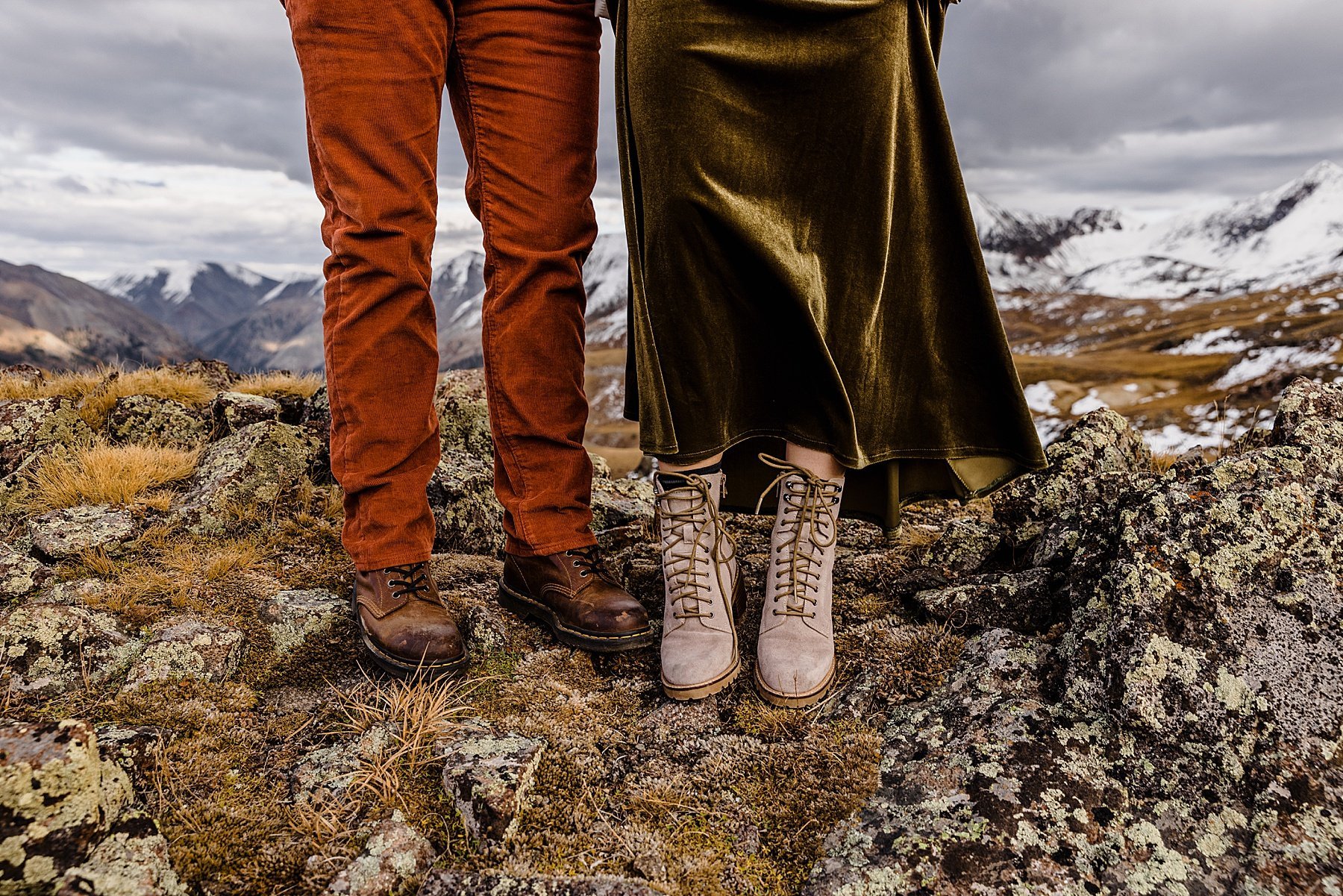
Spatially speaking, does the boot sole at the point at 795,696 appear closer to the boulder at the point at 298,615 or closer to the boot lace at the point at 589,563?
the boot lace at the point at 589,563

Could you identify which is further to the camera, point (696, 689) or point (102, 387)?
point (102, 387)

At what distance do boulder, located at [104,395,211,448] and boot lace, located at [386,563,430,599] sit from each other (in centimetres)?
298

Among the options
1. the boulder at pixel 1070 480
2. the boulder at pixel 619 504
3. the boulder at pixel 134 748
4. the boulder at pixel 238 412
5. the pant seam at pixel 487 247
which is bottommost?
the boulder at pixel 619 504

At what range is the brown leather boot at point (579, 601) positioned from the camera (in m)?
2.68

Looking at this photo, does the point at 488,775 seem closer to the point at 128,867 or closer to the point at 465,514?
the point at 128,867

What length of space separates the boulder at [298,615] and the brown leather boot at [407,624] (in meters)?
0.17

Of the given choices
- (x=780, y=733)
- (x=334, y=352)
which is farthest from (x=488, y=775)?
(x=334, y=352)

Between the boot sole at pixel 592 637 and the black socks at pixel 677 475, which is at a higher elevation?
the black socks at pixel 677 475

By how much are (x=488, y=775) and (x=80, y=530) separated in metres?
2.77

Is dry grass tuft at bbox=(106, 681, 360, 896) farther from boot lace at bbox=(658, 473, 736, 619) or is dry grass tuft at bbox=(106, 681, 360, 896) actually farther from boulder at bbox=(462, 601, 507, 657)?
boot lace at bbox=(658, 473, 736, 619)

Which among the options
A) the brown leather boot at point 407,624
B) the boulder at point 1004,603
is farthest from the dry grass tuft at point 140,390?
the boulder at point 1004,603

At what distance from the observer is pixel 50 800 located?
1.56 meters

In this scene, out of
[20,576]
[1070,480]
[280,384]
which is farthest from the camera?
[280,384]

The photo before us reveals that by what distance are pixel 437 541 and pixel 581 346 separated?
172cm
